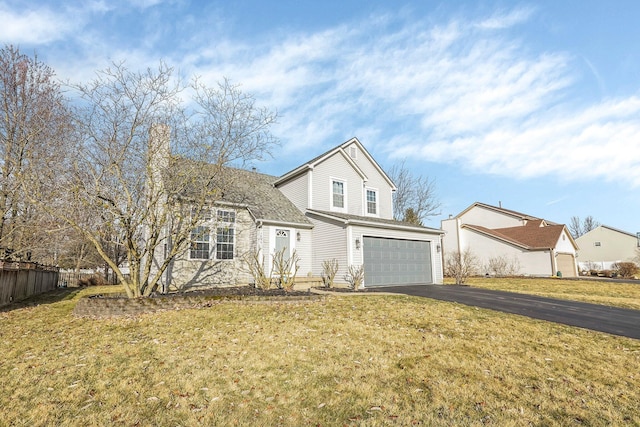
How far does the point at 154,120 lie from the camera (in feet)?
35.7

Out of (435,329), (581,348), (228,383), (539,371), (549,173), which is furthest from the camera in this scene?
(549,173)

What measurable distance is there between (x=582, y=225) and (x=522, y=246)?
60.8 m

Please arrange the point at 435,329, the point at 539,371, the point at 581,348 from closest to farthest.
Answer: the point at 539,371 < the point at 581,348 < the point at 435,329

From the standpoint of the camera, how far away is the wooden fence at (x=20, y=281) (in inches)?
450

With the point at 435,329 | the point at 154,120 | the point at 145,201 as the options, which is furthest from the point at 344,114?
the point at 435,329

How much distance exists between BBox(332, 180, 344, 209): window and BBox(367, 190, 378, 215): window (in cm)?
235

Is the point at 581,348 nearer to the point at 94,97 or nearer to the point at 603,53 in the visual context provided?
the point at 603,53

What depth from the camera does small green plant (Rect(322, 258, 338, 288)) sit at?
1584cm

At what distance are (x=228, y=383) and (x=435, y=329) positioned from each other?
16.3 ft

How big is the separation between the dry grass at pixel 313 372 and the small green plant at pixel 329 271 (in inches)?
285

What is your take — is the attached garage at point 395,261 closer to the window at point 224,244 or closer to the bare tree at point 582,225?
the window at point 224,244

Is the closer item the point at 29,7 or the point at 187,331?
the point at 187,331

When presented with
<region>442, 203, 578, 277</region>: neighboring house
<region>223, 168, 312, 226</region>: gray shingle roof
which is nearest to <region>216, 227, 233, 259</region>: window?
<region>223, 168, 312, 226</region>: gray shingle roof

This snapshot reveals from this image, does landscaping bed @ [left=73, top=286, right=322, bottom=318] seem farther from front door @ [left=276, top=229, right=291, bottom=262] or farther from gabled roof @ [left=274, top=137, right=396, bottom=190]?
gabled roof @ [left=274, top=137, right=396, bottom=190]
